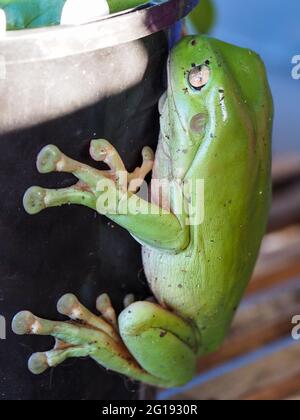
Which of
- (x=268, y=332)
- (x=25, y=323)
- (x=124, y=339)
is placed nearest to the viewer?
(x=25, y=323)

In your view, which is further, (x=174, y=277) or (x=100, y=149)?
(x=174, y=277)

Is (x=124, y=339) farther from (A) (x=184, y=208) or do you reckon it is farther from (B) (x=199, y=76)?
(B) (x=199, y=76)

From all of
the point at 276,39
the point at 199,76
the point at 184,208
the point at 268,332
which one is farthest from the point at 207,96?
the point at 276,39

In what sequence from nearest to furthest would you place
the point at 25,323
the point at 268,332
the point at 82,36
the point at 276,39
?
the point at 82,36
the point at 25,323
the point at 268,332
the point at 276,39

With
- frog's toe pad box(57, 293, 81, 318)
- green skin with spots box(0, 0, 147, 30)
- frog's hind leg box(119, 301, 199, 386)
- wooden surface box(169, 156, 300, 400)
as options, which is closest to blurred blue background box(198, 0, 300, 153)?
wooden surface box(169, 156, 300, 400)

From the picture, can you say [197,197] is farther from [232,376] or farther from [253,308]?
[253,308]

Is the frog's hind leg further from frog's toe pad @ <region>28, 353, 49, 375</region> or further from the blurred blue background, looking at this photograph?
the blurred blue background
